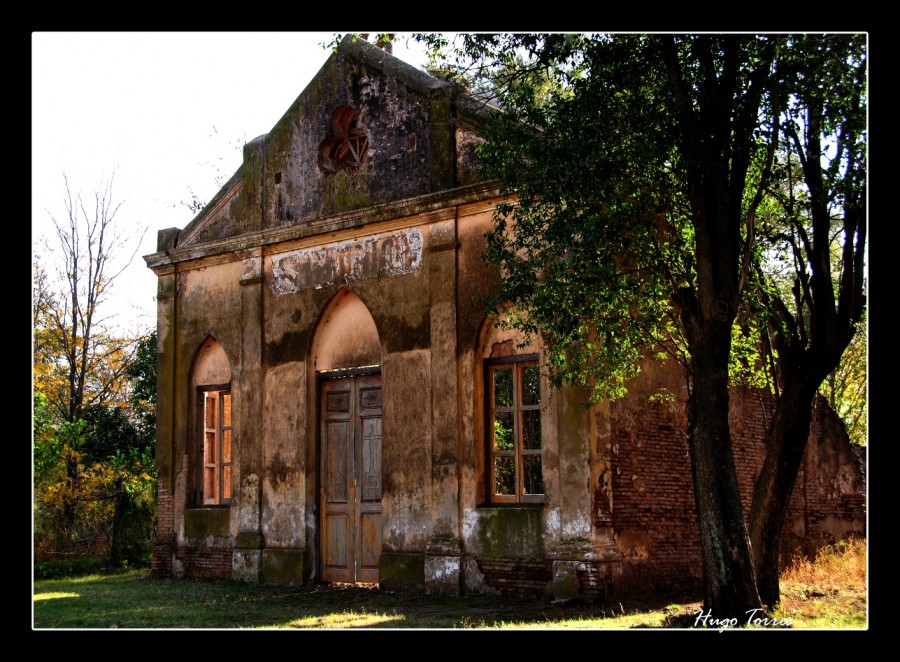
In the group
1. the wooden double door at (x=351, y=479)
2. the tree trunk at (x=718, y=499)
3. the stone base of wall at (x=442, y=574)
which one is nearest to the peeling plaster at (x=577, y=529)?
the stone base of wall at (x=442, y=574)

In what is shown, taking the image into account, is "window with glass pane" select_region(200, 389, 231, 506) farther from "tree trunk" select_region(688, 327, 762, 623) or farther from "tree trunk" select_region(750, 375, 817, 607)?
"tree trunk" select_region(688, 327, 762, 623)

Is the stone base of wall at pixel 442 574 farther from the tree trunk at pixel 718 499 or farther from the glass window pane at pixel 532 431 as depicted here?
the tree trunk at pixel 718 499

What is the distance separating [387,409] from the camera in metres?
13.1

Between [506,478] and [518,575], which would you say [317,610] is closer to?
[518,575]

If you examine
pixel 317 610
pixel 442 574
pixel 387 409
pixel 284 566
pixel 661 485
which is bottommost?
pixel 317 610

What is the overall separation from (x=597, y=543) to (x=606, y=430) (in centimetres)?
124

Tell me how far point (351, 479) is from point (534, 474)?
2.79 m

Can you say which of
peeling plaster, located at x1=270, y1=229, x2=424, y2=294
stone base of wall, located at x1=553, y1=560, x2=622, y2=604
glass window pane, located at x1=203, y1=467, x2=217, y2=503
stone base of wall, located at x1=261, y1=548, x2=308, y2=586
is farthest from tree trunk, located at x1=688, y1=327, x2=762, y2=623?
glass window pane, located at x1=203, y1=467, x2=217, y2=503

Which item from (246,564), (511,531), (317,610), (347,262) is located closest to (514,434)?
(511,531)

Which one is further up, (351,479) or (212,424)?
(212,424)

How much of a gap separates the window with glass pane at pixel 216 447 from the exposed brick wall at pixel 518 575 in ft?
16.9

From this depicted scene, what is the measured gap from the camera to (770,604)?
32.4 ft
